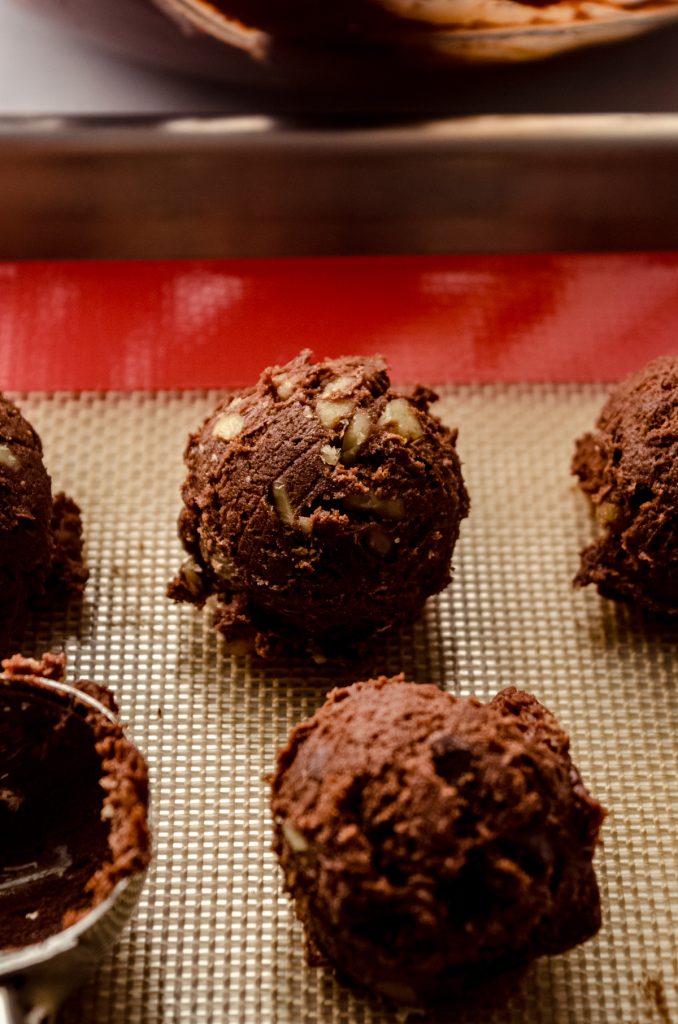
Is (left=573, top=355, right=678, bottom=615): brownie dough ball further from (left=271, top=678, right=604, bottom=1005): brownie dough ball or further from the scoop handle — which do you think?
the scoop handle

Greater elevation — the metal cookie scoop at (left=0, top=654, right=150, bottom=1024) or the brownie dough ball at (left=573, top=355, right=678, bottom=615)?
the brownie dough ball at (left=573, top=355, right=678, bottom=615)

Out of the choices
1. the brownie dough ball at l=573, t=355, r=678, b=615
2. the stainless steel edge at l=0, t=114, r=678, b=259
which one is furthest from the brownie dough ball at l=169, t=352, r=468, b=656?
the stainless steel edge at l=0, t=114, r=678, b=259

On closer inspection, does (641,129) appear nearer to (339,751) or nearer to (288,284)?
(288,284)

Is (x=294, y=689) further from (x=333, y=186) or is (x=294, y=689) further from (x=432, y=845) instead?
(x=333, y=186)

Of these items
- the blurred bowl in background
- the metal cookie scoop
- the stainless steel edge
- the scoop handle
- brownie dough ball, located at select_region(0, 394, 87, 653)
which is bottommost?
the scoop handle

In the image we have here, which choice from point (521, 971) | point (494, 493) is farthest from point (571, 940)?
point (494, 493)

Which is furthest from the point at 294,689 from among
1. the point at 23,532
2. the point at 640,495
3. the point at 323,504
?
the point at 640,495

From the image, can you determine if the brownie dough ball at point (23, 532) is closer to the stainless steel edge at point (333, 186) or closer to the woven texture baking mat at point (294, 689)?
the woven texture baking mat at point (294, 689)

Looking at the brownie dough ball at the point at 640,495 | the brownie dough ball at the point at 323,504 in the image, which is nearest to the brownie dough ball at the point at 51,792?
the brownie dough ball at the point at 323,504
